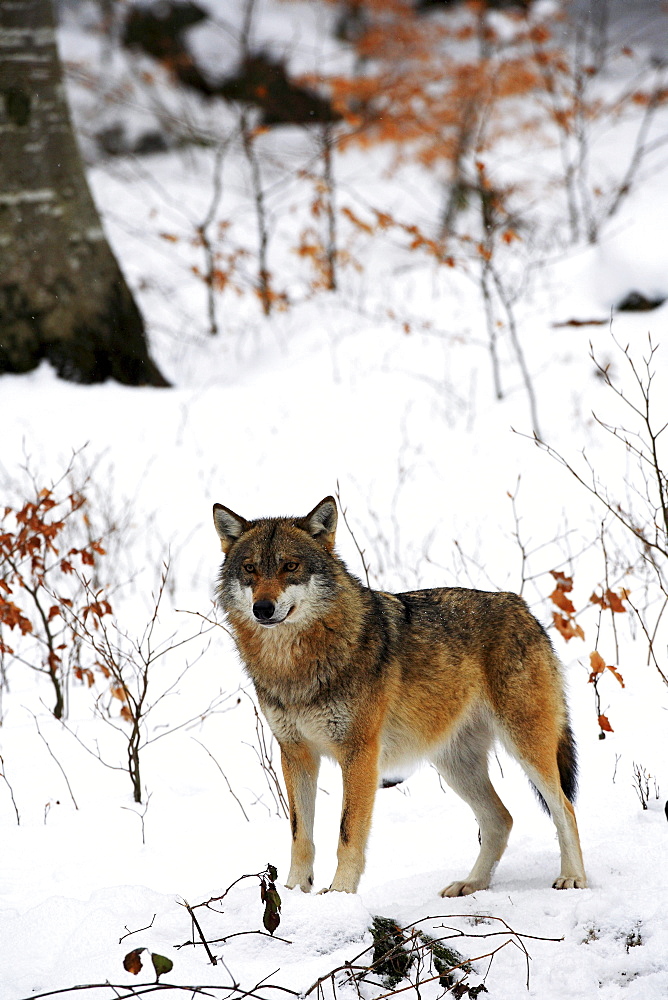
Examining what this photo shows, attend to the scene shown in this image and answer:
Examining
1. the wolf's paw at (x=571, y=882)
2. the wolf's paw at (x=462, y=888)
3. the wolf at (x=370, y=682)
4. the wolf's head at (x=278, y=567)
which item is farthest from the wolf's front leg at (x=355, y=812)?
the wolf's paw at (x=571, y=882)

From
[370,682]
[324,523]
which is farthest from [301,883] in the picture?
[324,523]

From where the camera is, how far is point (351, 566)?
24.3ft

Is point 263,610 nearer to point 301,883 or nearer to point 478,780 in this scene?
point 301,883

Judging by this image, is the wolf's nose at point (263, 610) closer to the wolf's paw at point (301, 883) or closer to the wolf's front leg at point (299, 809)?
the wolf's front leg at point (299, 809)

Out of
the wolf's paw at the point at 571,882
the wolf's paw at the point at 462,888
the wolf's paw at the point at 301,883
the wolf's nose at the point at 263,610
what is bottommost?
the wolf's paw at the point at 462,888

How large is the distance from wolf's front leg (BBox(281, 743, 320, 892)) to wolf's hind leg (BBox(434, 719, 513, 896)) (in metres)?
0.69

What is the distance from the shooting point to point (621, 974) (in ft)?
9.50

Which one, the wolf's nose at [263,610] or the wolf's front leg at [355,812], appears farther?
the wolf's front leg at [355,812]

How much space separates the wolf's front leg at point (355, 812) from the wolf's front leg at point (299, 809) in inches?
7.9

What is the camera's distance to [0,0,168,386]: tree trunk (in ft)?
30.8

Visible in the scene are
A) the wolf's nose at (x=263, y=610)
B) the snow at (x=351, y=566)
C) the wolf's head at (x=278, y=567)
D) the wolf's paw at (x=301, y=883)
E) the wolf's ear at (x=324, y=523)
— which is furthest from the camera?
the wolf's ear at (x=324, y=523)

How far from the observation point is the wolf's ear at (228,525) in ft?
13.3

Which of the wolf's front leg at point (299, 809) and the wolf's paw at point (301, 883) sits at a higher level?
the wolf's front leg at point (299, 809)

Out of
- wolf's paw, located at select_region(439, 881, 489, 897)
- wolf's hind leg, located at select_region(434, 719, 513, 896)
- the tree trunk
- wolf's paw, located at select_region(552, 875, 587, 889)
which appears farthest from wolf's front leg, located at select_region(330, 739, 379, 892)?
the tree trunk
